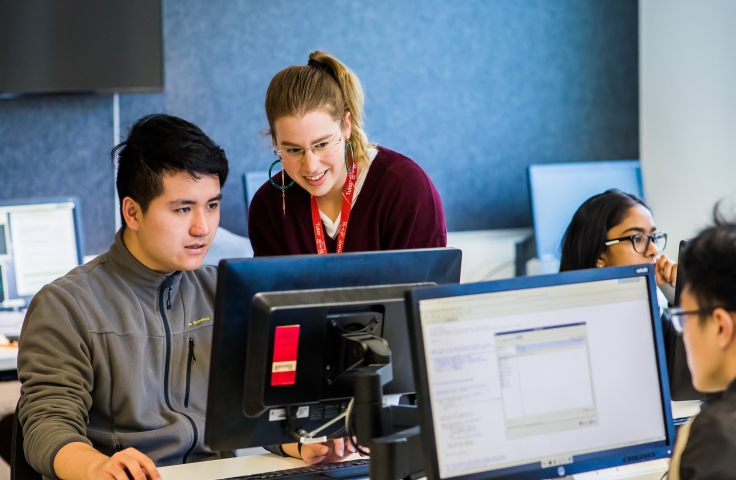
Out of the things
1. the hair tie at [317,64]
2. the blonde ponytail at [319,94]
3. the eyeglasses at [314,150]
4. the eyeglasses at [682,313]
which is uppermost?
the hair tie at [317,64]

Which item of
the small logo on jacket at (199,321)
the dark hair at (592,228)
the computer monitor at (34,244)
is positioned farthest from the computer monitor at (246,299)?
the computer monitor at (34,244)

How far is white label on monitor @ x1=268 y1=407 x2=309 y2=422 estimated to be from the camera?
1251 mm

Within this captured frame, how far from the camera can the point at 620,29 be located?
4.39m

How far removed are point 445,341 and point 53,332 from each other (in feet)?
2.57

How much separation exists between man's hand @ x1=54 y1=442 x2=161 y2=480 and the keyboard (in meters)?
0.18

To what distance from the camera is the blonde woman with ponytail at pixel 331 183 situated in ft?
6.23

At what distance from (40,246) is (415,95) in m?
1.89

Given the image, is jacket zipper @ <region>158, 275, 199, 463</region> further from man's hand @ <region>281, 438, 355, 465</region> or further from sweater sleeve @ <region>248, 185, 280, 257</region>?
sweater sleeve @ <region>248, 185, 280, 257</region>

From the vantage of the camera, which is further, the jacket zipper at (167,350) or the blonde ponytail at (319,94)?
the blonde ponytail at (319,94)

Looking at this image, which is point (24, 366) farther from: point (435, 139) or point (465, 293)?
point (435, 139)

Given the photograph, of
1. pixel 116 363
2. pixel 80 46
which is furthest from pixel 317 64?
pixel 80 46

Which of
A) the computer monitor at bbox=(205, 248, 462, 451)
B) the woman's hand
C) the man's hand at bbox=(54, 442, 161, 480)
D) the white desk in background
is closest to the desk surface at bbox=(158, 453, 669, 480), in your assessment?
the white desk in background

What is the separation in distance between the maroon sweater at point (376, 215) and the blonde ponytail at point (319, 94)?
8 centimetres

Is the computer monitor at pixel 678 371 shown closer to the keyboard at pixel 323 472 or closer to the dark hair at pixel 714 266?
the dark hair at pixel 714 266
